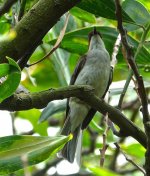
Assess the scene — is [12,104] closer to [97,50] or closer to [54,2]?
[54,2]

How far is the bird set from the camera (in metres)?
3.29

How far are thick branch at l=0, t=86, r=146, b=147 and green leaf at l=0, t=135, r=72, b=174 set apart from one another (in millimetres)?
167

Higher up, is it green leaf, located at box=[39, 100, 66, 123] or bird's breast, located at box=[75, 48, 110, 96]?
bird's breast, located at box=[75, 48, 110, 96]

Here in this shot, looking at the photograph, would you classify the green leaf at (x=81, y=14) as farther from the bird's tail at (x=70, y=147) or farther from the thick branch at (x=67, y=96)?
the bird's tail at (x=70, y=147)

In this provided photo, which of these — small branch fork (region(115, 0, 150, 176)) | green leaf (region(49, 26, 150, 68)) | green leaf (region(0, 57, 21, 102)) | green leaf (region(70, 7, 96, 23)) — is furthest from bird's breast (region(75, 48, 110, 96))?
green leaf (region(0, 57, 21, 102))

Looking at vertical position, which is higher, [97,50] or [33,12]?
[33,12]

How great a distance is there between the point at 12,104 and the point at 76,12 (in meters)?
0.90

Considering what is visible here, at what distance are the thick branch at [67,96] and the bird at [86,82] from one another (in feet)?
4.17

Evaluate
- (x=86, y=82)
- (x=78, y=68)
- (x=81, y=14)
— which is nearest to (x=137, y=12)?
(x=81, y=14)

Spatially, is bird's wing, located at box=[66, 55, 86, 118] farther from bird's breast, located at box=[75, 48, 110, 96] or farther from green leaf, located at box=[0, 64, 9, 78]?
green leaf, located at box=[0, 64, 9, 78]

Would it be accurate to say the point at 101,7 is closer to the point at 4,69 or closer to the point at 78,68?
the point at 4,69

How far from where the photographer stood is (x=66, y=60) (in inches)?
126

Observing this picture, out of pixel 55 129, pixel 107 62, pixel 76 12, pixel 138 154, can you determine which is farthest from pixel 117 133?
pixel 55 129

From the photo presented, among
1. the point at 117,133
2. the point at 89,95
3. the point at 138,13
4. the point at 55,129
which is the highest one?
the point at 138,13
